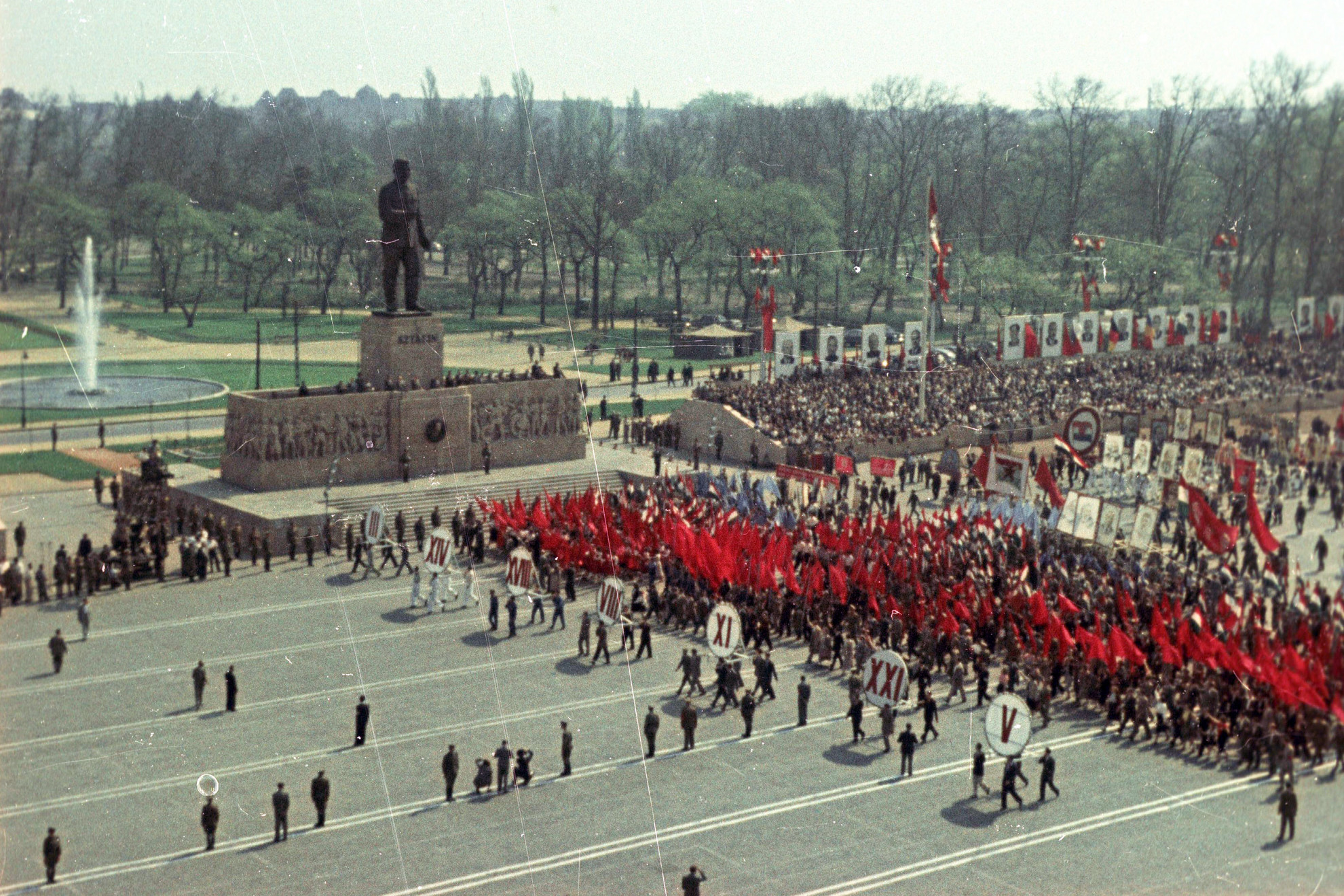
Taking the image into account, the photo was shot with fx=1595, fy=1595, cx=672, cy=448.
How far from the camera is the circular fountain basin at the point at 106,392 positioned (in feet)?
178

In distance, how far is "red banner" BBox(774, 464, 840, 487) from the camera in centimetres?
4262

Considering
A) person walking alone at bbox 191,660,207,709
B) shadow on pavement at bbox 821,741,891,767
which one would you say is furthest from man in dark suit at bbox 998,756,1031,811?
person walking alone at bbox 191,660,207,709

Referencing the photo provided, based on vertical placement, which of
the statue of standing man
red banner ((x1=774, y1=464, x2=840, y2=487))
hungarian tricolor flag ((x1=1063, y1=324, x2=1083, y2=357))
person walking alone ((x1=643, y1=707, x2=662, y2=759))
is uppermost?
the statue of standing man

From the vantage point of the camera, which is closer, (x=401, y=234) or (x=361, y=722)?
(x=361, y=722)

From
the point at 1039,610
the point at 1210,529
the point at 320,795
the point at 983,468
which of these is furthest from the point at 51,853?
the point at 983,468

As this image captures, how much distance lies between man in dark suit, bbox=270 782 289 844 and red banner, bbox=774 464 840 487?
2314 cm

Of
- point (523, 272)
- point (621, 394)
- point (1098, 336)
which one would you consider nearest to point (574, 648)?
point (621, 394)

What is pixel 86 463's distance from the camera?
161 feet

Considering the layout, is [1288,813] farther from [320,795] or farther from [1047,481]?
[1047,481]

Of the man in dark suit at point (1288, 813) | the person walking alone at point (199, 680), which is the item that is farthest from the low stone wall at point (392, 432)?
the man in dark suit at point (1288, 813)

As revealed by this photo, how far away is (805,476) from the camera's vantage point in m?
43.2

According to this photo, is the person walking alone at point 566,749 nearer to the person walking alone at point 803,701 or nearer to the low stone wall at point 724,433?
the person walking alone at point 803,701

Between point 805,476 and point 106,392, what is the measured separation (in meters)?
26.0

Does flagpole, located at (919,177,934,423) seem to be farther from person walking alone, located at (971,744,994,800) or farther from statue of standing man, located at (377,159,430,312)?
person walking alone, located at (971,744,994,800)
